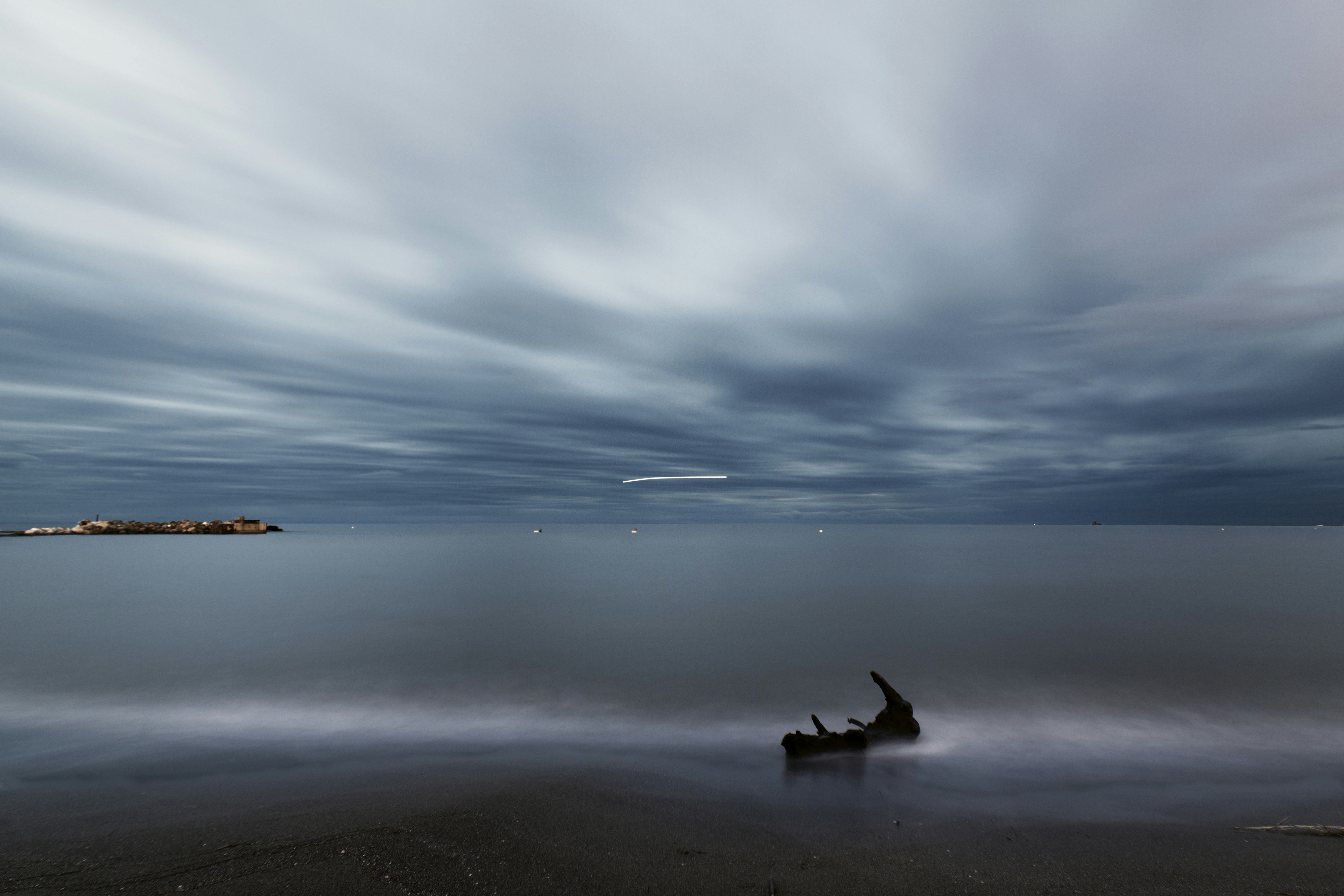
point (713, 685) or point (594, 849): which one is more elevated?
point (594, 849)

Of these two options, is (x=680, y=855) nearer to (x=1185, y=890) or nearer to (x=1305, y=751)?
(x=1185, y=890)

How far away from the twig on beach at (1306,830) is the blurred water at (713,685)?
1064 millimetres

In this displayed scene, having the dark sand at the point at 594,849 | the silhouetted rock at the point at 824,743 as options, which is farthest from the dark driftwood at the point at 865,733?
the dark sand at the point at 594,849

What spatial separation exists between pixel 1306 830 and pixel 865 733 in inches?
215

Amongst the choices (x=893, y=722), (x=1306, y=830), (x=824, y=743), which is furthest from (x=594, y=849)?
(x=1306, y=830)

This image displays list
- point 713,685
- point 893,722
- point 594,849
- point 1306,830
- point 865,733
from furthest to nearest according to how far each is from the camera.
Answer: point 713,685
point 893,722
point 865,733
point 1306,830
point 594,849

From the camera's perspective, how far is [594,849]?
21.3 ft

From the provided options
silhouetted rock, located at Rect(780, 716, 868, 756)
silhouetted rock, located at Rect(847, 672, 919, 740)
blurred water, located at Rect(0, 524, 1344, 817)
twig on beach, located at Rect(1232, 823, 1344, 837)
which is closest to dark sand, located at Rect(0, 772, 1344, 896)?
Answer: twig on beach, located at Rect(1232, 823, 1344, 837)

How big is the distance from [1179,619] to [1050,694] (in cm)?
1909

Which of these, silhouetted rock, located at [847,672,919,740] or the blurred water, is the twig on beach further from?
silhouetted rock, located at [847,672,919,740]

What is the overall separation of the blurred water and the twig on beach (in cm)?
106

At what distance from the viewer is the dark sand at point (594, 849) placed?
5797mm

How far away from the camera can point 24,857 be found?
20.9 ft

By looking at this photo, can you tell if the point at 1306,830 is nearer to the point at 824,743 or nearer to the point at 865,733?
the point at 865,733
